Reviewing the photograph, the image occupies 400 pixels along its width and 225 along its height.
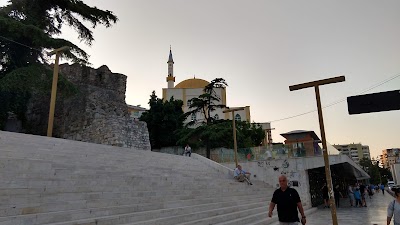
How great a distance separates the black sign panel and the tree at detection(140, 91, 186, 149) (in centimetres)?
2786

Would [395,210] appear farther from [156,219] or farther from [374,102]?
[156,219]

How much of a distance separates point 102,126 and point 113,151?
9031 millimetres

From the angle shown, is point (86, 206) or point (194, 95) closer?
point (86, 206)

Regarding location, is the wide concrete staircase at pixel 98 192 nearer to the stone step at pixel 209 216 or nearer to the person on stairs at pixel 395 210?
the stone step at pixel 209 216

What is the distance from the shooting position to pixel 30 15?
2077cm

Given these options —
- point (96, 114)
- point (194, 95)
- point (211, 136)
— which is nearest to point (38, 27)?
point (96, 114)

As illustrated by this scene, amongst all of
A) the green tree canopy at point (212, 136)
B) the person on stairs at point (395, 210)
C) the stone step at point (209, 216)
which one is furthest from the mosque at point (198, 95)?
the person on stairs at point (395, 210)

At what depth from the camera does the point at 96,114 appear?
74.0ft

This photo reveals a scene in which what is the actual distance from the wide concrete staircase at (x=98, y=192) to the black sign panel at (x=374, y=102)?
4.64 meters

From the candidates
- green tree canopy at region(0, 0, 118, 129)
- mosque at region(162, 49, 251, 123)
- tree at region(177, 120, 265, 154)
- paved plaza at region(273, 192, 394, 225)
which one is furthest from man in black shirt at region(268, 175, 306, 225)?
mosque at region(162, 49, 251, 123)

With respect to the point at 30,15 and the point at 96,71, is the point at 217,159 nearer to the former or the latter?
the point at 96,71

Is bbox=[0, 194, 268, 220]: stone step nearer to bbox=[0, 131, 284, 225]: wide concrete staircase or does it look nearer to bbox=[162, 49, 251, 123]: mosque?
bbox=[0, 131, 284, 225]: wide concrete staircase

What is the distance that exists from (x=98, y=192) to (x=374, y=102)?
19.9 feet

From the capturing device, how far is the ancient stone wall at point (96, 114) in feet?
72.9
